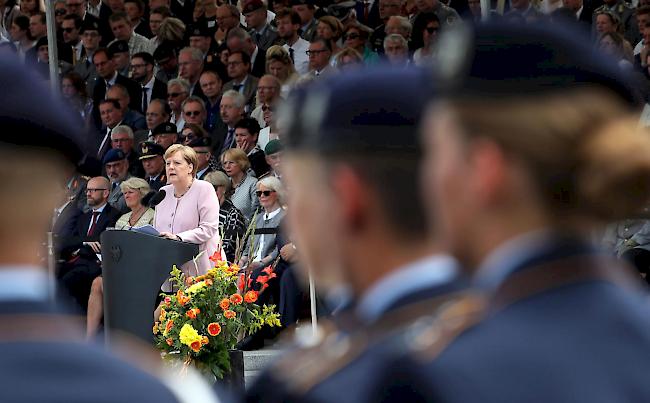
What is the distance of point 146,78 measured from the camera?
43.8ft

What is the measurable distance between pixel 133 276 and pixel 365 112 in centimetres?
670

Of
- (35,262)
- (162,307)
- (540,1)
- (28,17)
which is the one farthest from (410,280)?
(28,17)

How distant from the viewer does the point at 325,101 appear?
5.18ft

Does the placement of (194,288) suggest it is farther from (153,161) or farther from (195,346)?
(153,161)

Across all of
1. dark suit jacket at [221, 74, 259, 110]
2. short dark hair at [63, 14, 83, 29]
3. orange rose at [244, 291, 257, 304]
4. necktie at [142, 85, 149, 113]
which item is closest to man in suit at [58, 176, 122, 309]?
dark suit jacket at [221, 74, 259, 110]

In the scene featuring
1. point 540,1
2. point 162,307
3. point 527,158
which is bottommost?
point 162,307

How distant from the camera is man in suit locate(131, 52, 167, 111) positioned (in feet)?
43.2

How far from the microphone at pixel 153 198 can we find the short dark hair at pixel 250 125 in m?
1.24

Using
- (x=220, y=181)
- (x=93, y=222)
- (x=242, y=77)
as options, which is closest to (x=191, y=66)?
(x=242, y=77)

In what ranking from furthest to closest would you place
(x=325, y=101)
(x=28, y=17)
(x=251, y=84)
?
1. (x=28, y=17)
2. (x=251, y=84)
3. (x=325, y=101)

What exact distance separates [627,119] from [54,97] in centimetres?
61

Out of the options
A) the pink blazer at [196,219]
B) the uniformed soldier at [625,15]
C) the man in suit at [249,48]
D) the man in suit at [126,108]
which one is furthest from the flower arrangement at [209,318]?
the man in suit at [126,108]

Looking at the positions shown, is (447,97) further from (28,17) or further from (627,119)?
(28,17)

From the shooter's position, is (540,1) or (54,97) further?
(540,1)
